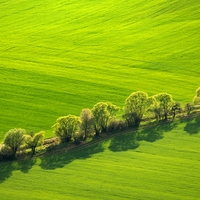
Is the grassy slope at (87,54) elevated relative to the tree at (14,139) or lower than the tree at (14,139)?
elevated

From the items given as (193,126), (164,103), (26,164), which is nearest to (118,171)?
(26,164)

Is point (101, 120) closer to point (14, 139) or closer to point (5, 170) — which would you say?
point (14, 139)

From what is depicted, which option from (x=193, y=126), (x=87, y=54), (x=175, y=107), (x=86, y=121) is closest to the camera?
(x=86, y=121)

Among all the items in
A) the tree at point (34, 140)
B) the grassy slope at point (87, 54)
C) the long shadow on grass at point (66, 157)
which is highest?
the grassy slope at point (87, 54)

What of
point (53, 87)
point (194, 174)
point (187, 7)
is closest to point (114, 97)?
point (53, 87)

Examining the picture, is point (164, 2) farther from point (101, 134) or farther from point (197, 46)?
point (101, 134)

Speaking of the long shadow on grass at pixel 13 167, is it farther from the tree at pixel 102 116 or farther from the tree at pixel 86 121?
the tree at pixel 102 116

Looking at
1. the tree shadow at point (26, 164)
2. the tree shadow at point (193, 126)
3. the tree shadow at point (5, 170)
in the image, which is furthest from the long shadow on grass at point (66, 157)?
the tree shadow at point (193, 126)
